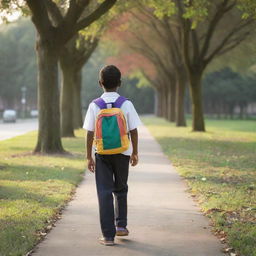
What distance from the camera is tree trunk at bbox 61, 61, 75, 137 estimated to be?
25.5 meters

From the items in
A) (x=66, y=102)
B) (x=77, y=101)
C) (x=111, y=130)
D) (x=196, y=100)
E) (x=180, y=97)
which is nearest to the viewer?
(x=111, y=130)

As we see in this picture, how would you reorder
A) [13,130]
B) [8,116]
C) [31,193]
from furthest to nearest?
1. [8,116]
2. [13,130]
3. [31,193]

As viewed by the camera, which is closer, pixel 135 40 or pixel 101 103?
pixel 101 103

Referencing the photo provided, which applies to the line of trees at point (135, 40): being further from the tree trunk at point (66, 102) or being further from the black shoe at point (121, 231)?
the black shoe at point (121, 231)

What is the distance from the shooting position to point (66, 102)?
84.5 feet

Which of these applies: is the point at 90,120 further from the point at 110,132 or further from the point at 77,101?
the point at 77,101

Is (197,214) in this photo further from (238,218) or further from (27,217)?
(27,217)

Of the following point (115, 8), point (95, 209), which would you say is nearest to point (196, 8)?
point (115, 8)

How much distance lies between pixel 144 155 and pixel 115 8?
719 cm

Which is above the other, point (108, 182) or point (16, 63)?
point (16, 63)

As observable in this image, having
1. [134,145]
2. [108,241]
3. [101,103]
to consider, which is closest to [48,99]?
[134,145]

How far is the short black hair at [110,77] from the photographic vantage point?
5953 mm

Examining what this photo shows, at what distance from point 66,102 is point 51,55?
30.9 ft

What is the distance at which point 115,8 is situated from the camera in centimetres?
2177
